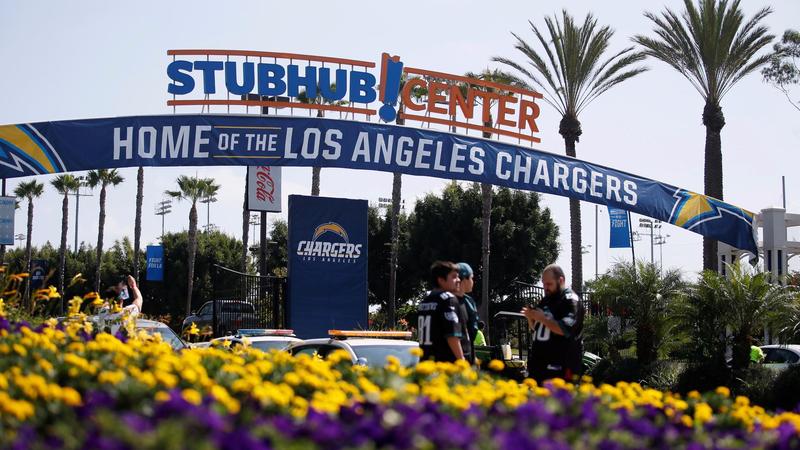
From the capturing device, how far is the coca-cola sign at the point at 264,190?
26.4 m

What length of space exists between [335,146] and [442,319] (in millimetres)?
9182

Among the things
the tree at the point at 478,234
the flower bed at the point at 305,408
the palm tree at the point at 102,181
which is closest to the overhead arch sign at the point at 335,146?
the flower bed at the point at 305,408

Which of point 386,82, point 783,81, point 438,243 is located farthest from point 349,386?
point 438,243

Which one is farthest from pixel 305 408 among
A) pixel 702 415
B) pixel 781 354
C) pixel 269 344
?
pixel 781 354

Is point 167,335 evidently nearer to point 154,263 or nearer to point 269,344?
point 269,344

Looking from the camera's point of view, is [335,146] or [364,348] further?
[335,146]

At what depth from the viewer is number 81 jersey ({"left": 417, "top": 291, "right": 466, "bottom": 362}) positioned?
812 cm

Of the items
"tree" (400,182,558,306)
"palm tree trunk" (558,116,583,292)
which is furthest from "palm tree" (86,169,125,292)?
"palm tree trunk" (558,116,583,292)

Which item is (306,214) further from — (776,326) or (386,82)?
(776,326)

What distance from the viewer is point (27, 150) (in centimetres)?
1562

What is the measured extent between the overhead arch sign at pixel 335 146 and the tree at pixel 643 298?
5.28ft

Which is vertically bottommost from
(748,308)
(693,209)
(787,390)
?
(787,390)

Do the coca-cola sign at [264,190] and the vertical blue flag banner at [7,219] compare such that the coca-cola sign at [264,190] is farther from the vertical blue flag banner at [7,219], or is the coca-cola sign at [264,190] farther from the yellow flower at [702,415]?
the yellow flower at [702,415]

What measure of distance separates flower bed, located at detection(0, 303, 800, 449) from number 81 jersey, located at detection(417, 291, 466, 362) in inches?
62.8
